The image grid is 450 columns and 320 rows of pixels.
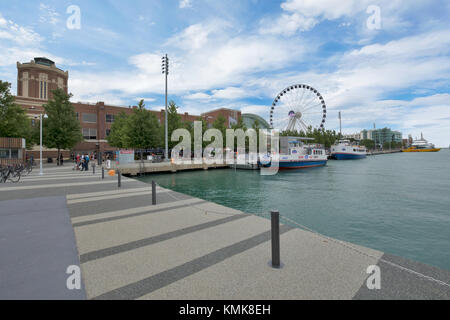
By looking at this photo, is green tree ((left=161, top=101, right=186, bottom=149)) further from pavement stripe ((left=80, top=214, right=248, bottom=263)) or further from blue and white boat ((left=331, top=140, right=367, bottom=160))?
blue and white boat ((left=331, top=140, right=367, bottom=160))

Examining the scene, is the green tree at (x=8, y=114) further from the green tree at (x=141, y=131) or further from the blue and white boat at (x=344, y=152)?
the blue and white boat at (x=344, y=152)

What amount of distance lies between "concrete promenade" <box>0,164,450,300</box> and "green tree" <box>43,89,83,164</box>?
110 feet

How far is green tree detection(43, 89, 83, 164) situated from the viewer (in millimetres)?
34281

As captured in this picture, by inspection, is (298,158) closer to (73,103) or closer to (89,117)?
(89,117)

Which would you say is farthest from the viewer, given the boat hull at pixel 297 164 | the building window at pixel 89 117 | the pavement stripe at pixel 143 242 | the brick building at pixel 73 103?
the building window at pixel 89 117

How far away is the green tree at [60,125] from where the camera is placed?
3428 cm

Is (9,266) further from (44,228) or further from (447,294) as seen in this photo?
(447,294)

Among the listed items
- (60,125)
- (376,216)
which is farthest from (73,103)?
(376,216)

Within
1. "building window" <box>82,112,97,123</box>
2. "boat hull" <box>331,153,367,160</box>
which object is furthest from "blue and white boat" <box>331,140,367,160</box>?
"building window" <box>82,112,97,123</box>

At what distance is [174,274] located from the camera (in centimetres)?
381

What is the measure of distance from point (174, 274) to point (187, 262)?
0.46 m

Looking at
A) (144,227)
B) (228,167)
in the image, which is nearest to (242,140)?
(228,167)

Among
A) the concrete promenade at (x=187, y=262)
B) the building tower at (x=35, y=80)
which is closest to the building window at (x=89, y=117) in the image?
the building tower at (x=35, y=80)

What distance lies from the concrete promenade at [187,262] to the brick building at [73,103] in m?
43.3
